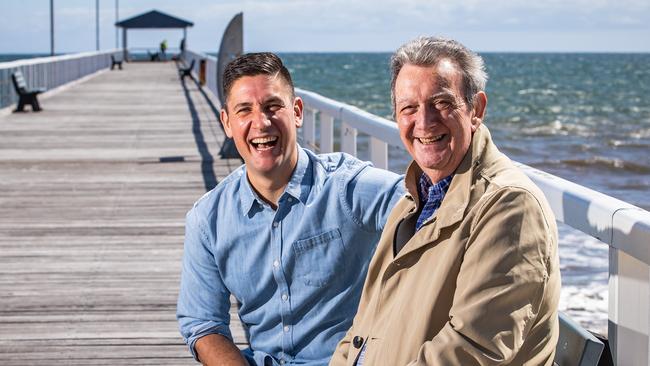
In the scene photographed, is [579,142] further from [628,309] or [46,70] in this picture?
[628,309]

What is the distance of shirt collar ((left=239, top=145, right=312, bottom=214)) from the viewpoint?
315 centimetres

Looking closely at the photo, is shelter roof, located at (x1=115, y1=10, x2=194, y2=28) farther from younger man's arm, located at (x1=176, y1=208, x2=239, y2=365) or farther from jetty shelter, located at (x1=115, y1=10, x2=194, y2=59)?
younger man's arm, located at (x1=176, y1=208, x2=239, y2=365)

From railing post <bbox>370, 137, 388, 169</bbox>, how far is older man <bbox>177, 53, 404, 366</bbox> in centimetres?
230

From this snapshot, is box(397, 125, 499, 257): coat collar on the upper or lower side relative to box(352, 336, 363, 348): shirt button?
upper

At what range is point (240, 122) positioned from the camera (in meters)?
3.15

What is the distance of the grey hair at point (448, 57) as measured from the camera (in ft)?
7.89

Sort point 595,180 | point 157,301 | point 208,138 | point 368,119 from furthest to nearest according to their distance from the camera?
1. point 595,180
2. point 208,138
3. point 157,301
4. point 368,119

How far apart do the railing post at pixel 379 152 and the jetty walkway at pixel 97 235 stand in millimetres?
1110

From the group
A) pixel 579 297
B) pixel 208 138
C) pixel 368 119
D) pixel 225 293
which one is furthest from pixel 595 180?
pixel 225 293

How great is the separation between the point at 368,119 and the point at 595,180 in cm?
1962

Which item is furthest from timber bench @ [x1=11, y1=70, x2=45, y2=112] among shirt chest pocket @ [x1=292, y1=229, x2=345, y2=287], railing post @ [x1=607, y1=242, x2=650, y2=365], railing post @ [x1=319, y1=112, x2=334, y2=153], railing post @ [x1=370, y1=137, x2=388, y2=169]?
railing post @ [x1=607, y1=242, x2=650, y2=365]

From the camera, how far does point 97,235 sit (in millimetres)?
7926

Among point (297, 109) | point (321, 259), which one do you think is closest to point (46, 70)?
point (297, 109)

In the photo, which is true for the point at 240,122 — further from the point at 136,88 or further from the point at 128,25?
the point at 128,25
